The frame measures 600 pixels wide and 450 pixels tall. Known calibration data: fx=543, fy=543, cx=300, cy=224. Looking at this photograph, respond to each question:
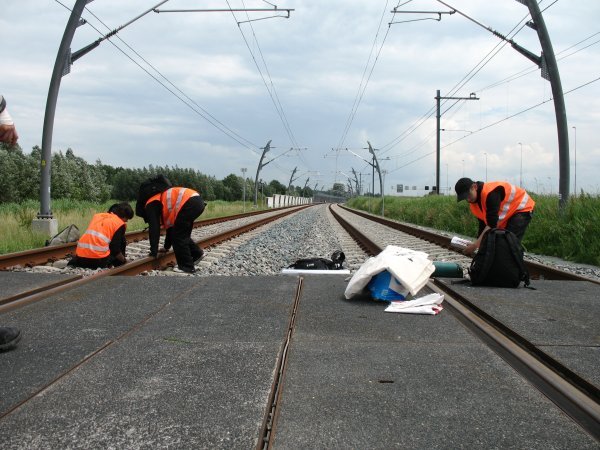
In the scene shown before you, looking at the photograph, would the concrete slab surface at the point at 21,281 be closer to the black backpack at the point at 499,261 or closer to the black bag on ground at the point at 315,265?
the black bag on ground at the point at 315,265

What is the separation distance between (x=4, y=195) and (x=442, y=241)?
4172 cm

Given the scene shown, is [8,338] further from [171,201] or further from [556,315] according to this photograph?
[171,201]

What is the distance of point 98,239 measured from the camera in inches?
303

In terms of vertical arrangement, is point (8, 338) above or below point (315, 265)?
above

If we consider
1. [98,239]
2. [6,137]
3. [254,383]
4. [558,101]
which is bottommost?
[254,383]

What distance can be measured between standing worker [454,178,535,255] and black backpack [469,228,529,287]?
52 centimetres

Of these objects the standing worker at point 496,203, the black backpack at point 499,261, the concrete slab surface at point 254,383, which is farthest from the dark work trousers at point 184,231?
the black backpack at point 499,261

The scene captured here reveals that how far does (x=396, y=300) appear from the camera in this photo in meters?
5.00

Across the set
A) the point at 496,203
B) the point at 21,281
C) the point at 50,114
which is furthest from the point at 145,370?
the point at 50,114

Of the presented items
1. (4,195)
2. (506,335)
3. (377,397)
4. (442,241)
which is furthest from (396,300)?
(4,195)

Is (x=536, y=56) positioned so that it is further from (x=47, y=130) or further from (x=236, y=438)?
(x=236, y=438)

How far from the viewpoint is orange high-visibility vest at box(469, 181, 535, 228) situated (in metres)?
6.68

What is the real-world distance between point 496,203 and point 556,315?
219 centimetres

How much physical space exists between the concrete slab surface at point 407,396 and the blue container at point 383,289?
0.91 metres
